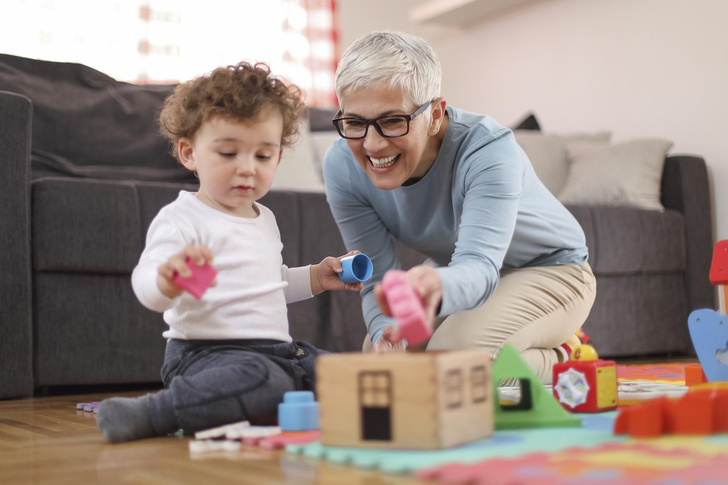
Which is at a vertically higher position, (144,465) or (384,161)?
(384,161)

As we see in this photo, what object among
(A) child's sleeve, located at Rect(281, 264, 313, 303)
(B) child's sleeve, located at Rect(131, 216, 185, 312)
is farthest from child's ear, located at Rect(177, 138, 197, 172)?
(A) child's sleeve, located at Rect(281, 264, 313, 303)

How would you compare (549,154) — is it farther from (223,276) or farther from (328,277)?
(223,276)

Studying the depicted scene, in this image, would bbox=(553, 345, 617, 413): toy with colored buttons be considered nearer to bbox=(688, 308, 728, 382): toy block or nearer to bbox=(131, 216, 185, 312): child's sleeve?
bbox=(688, 308, 728, 382): toy block

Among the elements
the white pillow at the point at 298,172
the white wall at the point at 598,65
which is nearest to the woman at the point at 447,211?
the white pillow at the point at 298,172

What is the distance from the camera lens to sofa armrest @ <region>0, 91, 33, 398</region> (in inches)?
70.6

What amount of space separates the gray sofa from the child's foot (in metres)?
0.78

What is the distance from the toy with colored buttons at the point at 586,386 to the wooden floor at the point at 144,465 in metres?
0.48

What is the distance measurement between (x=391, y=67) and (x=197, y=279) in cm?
52

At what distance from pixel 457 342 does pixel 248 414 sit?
607mm

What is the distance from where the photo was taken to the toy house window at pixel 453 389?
91cm

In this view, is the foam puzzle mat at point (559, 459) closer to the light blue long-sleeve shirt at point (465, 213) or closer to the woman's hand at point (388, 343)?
the light blue long-sleeve shirt at point (465, 213)

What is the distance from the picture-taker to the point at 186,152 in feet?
4.42

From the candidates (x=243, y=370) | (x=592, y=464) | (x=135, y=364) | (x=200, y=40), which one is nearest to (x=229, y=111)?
(x=243, y=370)

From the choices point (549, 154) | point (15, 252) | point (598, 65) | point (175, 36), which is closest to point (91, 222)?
point (15, 252)
